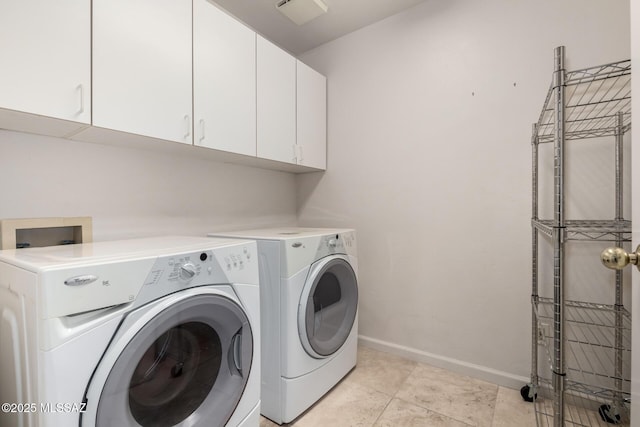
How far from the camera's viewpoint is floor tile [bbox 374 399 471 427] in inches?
57.3

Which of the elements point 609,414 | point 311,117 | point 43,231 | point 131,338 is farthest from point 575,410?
point 43,231

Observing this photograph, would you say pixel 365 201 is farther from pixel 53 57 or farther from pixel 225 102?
pixel 53 57

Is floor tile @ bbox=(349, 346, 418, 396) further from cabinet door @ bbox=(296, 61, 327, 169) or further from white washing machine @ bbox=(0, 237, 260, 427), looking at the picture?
cabinet door @ bbox=(296, 61, 327, 169)

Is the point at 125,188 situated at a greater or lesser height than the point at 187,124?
lesser

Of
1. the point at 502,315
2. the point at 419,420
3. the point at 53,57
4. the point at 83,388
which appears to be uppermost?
the point at 53,57

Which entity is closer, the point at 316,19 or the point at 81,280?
the point at 81,280

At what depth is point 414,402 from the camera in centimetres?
162

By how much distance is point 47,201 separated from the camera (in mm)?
1335

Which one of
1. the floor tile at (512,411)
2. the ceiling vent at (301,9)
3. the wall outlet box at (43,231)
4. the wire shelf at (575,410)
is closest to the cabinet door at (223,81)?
the ceiling vent at (301,9)

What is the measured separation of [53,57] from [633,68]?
171 cm

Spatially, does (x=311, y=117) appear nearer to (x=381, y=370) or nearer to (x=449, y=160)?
(x=449, y=160)

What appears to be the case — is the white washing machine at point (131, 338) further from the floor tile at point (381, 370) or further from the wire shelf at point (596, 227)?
the wire shelf at point (596, 227)

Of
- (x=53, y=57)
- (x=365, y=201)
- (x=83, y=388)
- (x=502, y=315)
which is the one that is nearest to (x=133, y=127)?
(x=53, y=57)

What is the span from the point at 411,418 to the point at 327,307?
69 cm
